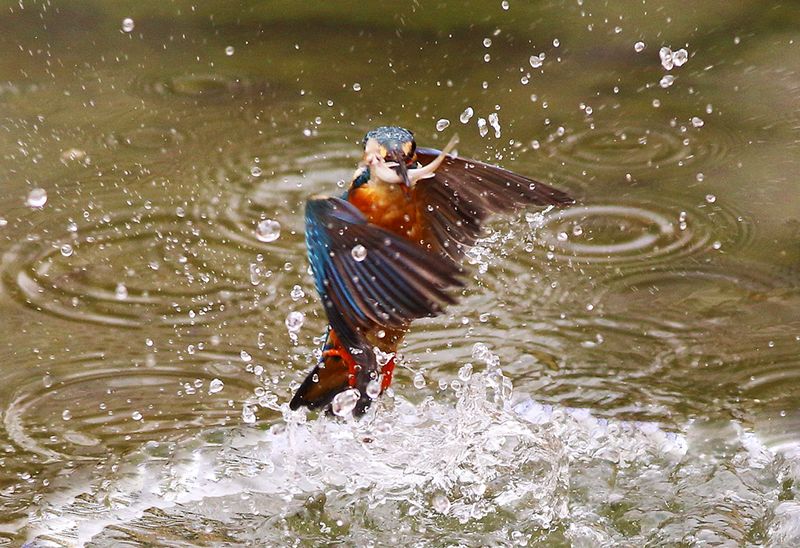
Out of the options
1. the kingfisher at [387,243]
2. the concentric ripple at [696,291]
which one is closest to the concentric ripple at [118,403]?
the kingfisher at [387,243]

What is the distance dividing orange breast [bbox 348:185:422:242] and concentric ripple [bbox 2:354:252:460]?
2.57 feet

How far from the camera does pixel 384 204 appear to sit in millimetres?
2488

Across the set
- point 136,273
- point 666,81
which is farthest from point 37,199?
point 666,81

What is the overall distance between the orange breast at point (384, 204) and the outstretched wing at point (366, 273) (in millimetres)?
82

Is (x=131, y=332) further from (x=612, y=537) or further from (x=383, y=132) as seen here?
(x=612, y=537)

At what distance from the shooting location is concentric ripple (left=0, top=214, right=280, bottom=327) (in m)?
3.45

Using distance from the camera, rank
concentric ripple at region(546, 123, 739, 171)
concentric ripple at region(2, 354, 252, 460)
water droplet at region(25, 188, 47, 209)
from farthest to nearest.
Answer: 1. concentric ripple at region(546, 123, 739, 171)
2. water droplet at region(25, 188, 47, 209)
3. concentric ripple at region(2, 354, 252, 460)

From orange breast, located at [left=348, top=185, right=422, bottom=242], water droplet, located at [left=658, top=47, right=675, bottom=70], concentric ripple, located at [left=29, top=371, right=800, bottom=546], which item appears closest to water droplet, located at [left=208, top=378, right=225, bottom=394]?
concentric ripple, located at [left=29, top=371, right=800, bottom=546]

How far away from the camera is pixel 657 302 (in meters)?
3.48

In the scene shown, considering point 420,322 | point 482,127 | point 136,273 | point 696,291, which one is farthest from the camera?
point 482,127

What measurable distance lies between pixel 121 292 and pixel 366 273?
143 cm

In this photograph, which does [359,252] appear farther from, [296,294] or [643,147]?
[643,147]

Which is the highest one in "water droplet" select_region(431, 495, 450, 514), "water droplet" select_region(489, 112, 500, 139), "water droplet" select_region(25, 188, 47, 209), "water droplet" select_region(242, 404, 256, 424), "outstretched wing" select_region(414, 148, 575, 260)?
"water droplet" select_region(489, 112, 500, 139)

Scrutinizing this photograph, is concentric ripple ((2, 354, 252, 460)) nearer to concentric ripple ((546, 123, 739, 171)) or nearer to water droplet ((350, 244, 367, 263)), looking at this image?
water droplet ((350, 244, 367, 263))
